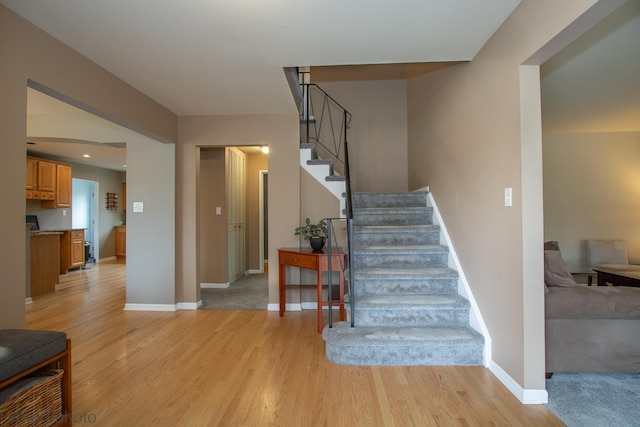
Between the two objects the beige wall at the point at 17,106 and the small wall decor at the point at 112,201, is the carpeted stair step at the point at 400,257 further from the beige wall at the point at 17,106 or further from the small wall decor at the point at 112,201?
the small wall decor at the point at 112,201

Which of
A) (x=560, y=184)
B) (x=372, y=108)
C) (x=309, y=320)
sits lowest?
(x=309, y=320)

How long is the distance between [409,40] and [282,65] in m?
1.03

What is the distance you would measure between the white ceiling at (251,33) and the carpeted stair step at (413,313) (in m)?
2.07

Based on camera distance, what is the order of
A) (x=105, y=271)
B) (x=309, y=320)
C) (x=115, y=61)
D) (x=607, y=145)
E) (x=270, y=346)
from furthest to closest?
(x=105, y=271) < (x=607, y=145) < (x=309, y=320) < (x=270, y=346) < (x=115, y=61)

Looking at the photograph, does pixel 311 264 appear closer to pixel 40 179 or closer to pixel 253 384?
pixel 253 384

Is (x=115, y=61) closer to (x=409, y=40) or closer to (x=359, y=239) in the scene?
(x=409, y=40)

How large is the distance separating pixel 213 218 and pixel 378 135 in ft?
10.0

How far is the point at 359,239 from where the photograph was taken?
357 cm

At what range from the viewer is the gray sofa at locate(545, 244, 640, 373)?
6.95ft

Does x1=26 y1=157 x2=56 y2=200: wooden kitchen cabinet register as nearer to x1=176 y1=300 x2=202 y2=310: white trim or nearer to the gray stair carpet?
x1=176 y1=300 x2=202 y2=310: white trim

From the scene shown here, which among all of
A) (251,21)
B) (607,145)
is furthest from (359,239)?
(607,145)

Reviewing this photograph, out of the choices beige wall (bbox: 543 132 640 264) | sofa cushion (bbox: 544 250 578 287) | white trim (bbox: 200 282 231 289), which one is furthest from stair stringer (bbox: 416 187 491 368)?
white trim (bbox: 200 282 231 289)

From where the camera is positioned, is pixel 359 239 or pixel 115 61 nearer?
pixel 115 61

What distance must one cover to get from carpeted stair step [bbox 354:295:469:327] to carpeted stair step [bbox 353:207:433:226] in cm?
121
